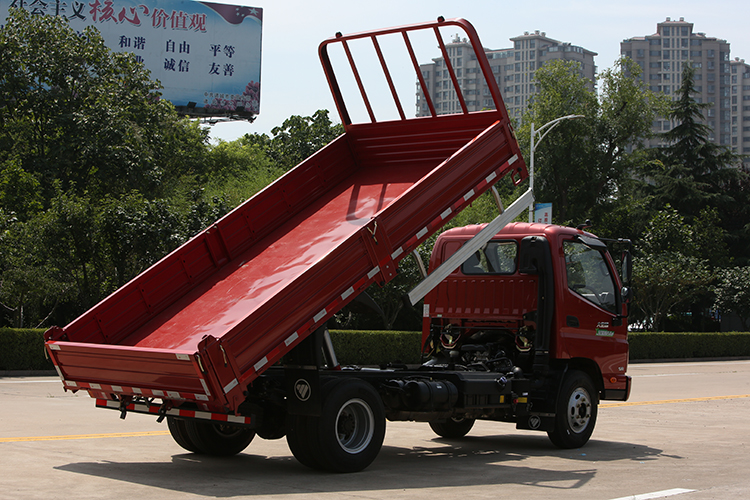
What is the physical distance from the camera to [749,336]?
1697 inches

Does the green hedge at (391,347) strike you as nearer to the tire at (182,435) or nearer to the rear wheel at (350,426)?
the tire at (182,435)

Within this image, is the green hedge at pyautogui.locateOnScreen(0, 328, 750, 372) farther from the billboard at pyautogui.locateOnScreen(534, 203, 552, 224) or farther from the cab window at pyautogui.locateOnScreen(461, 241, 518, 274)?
the billboard at pyautogui.locateOnScreen(534, 203, 552, 224)

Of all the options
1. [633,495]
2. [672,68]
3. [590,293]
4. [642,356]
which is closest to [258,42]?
[642,356]

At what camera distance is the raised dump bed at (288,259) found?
289 inches

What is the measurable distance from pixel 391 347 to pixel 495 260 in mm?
16665

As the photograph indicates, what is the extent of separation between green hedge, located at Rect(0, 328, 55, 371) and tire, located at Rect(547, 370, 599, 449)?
1554cm

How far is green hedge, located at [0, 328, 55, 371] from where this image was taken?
2198cm

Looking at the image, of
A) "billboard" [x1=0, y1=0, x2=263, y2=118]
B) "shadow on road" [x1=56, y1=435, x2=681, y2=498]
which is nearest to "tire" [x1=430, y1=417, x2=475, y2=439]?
"shadow on road" [x1=56, y1=435, x2=681, y2=498]

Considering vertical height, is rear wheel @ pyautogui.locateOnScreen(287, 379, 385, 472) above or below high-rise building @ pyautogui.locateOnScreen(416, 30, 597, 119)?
below

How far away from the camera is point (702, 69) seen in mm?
182000

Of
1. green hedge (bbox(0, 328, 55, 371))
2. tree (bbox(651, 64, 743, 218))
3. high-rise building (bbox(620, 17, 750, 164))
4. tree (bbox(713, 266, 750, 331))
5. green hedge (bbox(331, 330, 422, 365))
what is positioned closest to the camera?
green hedge (bbox(0, 328, 55, 371))

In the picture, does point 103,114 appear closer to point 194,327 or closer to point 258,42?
point 258,42

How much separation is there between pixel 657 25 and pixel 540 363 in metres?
191

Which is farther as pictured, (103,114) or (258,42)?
(258,42)
